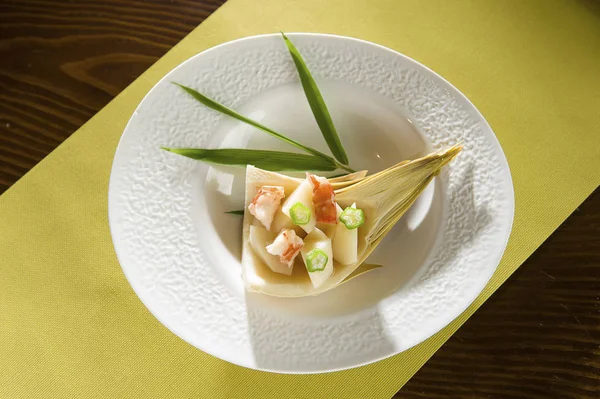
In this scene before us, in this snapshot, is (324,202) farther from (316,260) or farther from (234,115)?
(234,115)

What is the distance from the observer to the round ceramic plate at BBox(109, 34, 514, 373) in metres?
0.91

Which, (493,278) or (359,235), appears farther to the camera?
(493,278)

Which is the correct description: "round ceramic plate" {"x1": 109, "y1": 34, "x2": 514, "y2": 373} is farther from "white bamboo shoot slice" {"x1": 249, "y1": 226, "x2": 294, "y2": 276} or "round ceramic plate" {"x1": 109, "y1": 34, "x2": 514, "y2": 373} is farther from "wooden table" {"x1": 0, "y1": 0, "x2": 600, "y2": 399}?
"wooden table" {"x1": 0, "y1": 0, "x2": 600, "y2": 399}

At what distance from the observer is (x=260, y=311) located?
3.01 ft

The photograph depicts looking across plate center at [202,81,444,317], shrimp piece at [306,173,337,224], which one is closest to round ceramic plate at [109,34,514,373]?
plate center at [202,81,444,317]

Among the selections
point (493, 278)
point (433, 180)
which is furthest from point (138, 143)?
point (493, 278)

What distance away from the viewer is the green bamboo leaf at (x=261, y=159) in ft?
3.14

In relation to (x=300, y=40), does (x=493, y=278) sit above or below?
below

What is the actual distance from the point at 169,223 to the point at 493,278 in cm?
61

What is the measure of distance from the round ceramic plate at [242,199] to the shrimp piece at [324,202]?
147 millimetres

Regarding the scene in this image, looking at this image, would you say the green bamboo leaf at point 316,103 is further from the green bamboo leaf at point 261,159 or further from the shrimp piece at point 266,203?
the shrimp piece at point 266,203

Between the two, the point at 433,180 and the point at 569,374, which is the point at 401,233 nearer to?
the point at 433,180

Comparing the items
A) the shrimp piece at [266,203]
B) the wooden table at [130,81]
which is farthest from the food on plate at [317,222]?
the wooden table at [130,81]

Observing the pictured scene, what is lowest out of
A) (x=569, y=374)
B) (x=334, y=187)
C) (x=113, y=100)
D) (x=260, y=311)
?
(x=569, y=374)
